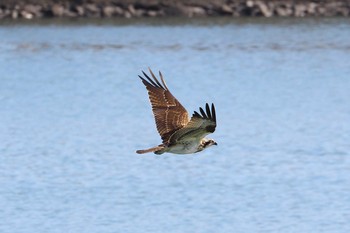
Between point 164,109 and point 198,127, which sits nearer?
point 198,127

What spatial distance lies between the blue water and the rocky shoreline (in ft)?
4.76

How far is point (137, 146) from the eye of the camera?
56.2 ft

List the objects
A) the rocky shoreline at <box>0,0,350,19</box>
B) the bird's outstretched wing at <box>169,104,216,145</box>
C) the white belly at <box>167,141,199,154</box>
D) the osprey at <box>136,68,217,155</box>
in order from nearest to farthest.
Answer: the bird's outstretched wing at <box>169,104,216,145</box>, the osprey at <box>136,68,217,155</box>, the white belly at <box>167,141,199,154</box>, the rocky shoreline at <box>0,0,350,19</box>

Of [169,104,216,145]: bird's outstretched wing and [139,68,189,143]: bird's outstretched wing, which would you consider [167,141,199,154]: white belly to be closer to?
[169,104,216,145]: bird's outstretched wing

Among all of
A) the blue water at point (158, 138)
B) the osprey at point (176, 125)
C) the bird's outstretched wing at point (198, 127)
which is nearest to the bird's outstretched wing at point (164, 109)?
the osprey at point (176, 125)

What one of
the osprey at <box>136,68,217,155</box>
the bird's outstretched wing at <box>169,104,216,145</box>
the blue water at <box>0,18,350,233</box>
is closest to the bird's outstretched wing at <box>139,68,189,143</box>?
the osprey at <box>136,68,217,155</box>

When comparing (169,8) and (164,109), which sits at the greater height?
(164,109)

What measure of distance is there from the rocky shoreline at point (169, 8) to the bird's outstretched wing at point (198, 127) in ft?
80.2

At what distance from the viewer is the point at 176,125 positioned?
9.44 meters

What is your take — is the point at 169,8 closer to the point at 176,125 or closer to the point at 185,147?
the point at 176,125

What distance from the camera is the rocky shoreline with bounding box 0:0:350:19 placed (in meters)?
33.4

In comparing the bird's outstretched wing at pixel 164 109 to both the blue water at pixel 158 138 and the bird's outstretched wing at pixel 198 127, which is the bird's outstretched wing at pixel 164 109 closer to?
the bird's outstretched wing at pixel 198 127

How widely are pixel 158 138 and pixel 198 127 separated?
28.6ft

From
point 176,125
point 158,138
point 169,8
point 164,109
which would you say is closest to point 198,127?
point 176,125
